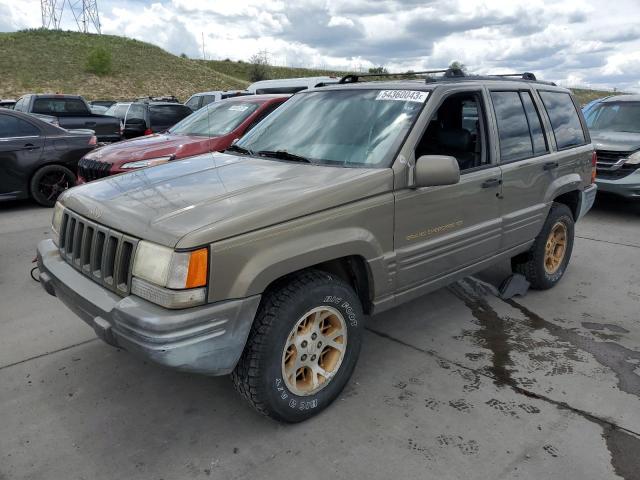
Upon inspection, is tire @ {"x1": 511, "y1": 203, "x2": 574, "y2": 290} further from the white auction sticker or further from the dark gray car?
the dark gray car

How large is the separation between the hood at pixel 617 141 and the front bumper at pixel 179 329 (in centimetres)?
738

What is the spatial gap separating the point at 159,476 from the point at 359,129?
232cm

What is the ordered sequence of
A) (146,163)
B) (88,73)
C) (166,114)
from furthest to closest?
(88,73) → (166,114) → (146,163)

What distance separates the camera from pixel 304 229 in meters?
2.71

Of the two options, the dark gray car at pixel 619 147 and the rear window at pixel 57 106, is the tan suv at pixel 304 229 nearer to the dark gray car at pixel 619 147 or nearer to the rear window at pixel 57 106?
the dark gray car at pixel 619 147

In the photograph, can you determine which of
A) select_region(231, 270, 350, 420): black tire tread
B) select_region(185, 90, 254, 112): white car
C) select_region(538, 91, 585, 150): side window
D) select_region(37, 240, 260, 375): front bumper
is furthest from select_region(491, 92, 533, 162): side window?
select_region(185, 90, 254, 112): white car

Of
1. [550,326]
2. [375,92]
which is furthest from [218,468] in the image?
[550,326]

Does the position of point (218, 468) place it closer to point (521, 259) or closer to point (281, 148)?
point (281, 148)

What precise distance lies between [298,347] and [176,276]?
823 millimetres

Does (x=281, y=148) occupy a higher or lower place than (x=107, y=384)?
higher

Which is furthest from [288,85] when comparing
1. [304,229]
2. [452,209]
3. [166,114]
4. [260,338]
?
[260,338]

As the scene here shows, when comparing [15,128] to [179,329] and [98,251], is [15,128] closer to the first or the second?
[98,251]

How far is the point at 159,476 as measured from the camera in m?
2.52

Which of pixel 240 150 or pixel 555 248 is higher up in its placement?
pixel 240 150
